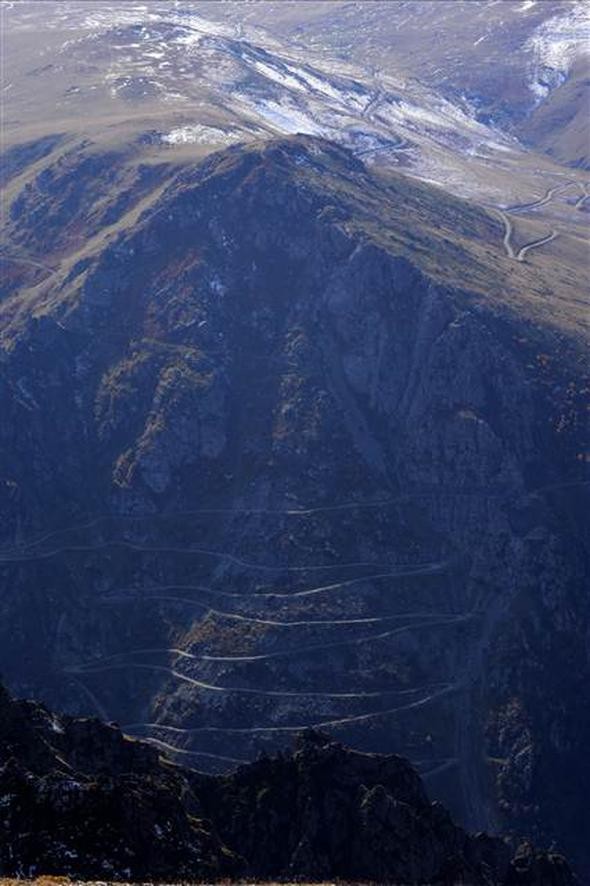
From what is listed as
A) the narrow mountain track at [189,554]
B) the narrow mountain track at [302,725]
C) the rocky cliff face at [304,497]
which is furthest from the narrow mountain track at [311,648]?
the narrow mountain track at [189,554]

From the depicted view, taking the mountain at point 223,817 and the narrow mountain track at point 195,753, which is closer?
the mountain at point 223,817

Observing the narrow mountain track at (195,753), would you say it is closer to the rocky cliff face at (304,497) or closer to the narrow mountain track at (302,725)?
the rocky cliff face at (304,497)

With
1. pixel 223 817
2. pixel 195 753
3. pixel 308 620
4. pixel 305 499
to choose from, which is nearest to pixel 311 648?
pixel 308 620

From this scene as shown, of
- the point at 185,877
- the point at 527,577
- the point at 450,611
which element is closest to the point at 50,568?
the point at 450,611

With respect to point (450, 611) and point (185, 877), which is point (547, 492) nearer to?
point (450, 611)

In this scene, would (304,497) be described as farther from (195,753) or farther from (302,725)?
(195,753)

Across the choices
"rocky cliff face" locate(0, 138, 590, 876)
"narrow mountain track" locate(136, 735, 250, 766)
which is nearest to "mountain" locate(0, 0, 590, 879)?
"narrow mountain track" locate(136, 735, 250, 766)
